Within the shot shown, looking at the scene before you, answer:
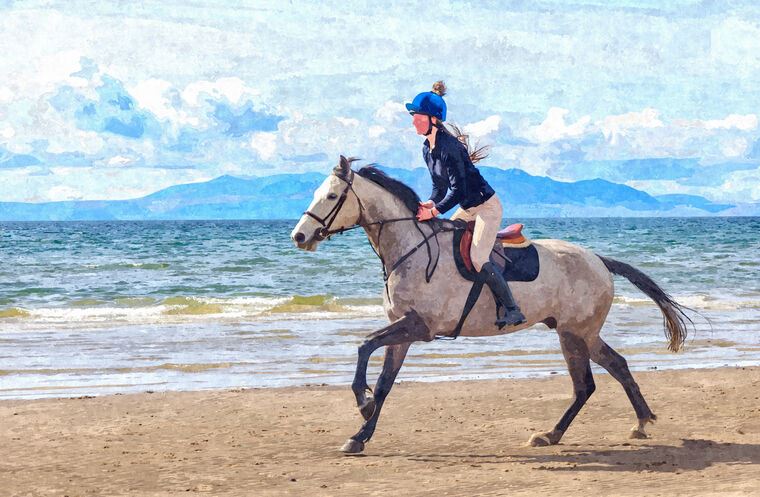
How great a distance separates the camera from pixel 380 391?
8.21 m

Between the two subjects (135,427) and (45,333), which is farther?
(45,333)

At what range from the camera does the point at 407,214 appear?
8.25 m

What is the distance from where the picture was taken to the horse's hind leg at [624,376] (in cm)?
886

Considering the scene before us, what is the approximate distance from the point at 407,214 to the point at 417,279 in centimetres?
55

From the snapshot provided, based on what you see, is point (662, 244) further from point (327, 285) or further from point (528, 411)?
point (528, 411)

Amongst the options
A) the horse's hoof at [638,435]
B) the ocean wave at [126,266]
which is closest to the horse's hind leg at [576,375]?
the horse's hoof at [638,435]

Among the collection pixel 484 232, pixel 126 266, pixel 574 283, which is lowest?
pixel 126 266

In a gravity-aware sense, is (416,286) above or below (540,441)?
above

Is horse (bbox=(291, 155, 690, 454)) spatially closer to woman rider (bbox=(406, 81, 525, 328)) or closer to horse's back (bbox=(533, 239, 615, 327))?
horse's back (bbox=(533, 239, 615, 327))

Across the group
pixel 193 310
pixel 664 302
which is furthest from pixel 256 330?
pixel 664 302

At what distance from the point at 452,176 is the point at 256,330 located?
1135 cm

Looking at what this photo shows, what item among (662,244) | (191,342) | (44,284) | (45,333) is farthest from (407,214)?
(662,244)

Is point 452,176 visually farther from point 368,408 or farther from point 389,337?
point 368,408

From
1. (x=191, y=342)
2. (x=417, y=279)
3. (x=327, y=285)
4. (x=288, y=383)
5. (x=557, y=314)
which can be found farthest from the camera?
A: (x=327, y=285)
